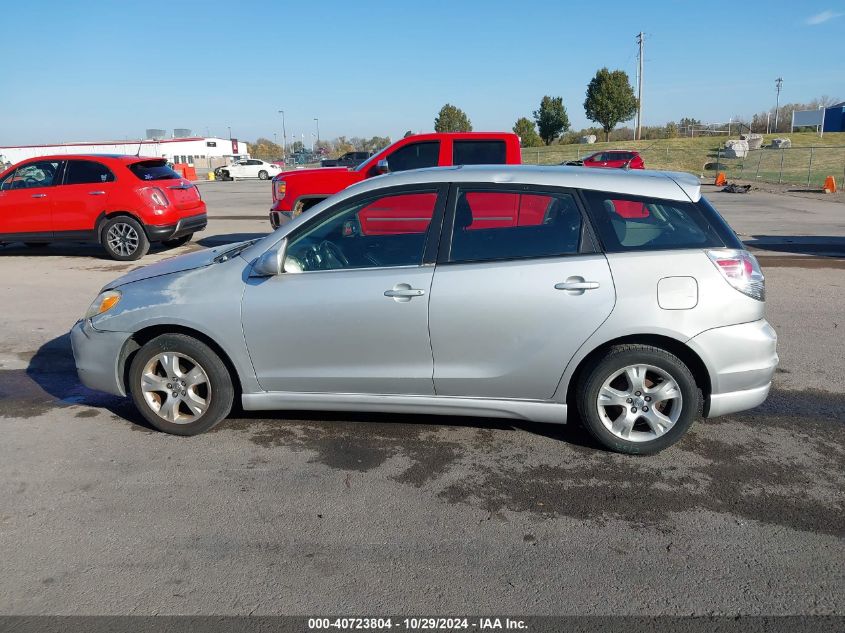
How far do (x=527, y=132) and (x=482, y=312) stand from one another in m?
67.8

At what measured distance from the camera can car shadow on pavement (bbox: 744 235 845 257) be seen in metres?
12.1

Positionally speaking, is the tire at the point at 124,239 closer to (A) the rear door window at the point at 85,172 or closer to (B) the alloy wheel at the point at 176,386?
(A) the rear door window at the point at 85,172

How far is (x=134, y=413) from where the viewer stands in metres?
5.00

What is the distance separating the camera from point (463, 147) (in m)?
10.4

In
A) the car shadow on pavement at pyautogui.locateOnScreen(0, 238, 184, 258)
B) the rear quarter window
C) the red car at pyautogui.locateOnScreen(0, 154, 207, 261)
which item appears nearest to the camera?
the rear quarter window

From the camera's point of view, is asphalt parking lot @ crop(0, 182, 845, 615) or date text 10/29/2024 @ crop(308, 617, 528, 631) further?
asphalt parking lot @ crop(0, 182, 845, 615)

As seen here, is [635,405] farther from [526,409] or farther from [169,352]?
[169,352]

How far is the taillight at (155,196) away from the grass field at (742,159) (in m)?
23.2

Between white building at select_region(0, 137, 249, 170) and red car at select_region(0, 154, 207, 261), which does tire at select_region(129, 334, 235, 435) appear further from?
A: white building at select_region(0, 137, 249, 170)

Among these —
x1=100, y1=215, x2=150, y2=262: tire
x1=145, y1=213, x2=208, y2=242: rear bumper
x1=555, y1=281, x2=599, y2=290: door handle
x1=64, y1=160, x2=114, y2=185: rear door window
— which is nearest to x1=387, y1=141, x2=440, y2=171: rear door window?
x1=145, y1=213, x2=208, y2=242: rear bumper

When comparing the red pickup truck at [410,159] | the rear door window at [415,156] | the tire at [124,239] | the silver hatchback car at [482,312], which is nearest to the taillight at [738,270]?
the silver hatchback car at [482,312]

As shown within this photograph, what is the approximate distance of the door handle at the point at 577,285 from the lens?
13.1ft

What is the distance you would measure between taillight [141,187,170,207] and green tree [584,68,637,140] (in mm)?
58521

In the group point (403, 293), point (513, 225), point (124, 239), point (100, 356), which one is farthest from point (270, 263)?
point (124, 239)
